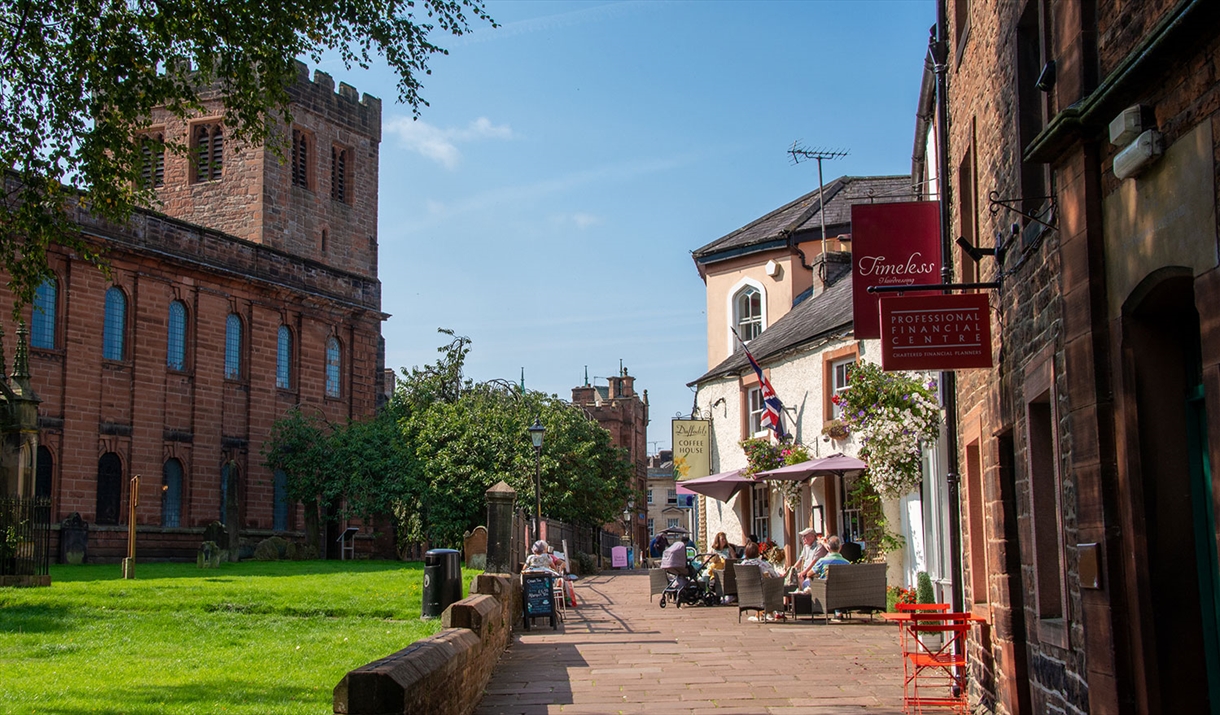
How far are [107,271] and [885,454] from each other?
375 inches

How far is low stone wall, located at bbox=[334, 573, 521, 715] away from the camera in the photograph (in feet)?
19.6

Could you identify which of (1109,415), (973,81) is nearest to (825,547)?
(973,81)

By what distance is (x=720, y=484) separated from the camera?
25391 mm

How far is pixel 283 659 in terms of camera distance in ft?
38.9

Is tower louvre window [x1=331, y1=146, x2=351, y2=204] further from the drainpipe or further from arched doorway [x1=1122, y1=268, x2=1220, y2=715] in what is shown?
arched doorway [x1=1122, y1=268, x2=1220, y2=715]

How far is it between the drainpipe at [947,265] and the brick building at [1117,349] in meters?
3.01

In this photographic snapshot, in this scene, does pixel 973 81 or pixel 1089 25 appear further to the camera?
pixel 973 81

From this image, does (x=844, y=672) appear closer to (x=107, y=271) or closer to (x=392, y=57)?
(x=392, y=57)

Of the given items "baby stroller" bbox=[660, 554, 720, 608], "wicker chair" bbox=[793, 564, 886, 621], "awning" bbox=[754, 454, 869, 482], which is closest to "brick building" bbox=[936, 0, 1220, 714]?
"wicker chair" bbox=[793, 564, 886, 621]

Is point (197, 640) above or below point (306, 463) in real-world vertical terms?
below

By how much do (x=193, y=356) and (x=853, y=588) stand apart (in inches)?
947

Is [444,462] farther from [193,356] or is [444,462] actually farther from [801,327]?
[801,327]

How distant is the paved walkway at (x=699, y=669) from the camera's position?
32.6ft

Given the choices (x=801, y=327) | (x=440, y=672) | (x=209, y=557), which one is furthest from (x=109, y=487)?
(x=440, y=672)
